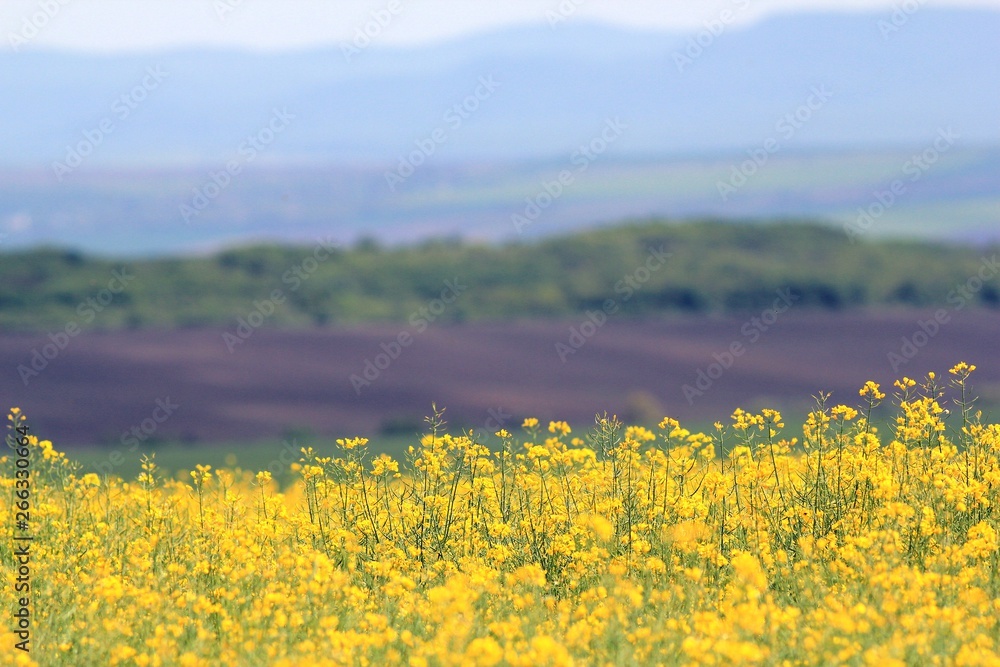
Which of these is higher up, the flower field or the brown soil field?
the brown soil field

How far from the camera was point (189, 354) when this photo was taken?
44.6 m

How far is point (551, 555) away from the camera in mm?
7426

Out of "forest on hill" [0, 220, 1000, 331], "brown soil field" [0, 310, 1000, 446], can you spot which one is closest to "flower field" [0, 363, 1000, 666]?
"brown soil field" [0, 310, 1000, 446]

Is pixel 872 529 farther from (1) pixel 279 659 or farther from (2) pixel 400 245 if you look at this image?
(2) pixel 400 245

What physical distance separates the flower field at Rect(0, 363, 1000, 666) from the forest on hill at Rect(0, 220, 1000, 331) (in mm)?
44223

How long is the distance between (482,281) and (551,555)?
55547 mm

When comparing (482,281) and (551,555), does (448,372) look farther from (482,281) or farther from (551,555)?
(551,555)

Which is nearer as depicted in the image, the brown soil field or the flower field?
the flower field

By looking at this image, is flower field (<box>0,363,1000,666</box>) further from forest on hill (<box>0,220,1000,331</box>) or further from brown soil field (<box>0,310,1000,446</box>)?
forest on hill (<box>0,220,1000,331</box>)

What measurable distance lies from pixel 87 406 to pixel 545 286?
28907 millimetres

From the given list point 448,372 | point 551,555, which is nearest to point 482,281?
point 448,372

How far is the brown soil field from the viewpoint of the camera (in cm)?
3656

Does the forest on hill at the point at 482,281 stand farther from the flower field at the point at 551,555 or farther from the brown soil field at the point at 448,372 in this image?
the flower field at the point at 551,555

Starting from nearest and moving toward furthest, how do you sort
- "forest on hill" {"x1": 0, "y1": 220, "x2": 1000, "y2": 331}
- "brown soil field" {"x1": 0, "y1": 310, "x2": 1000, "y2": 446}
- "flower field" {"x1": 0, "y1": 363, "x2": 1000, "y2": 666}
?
"flower field" {"x1": 0, "y1": 363, "x2": 1000, "y2": 666}, "brown soil field" {"x1": 0, "y1": 310, "x2": 1000, "y2": 446}, "forest on hill" {"x1": 0, "y1": 220, "x2": 1000, "y2": 331}
